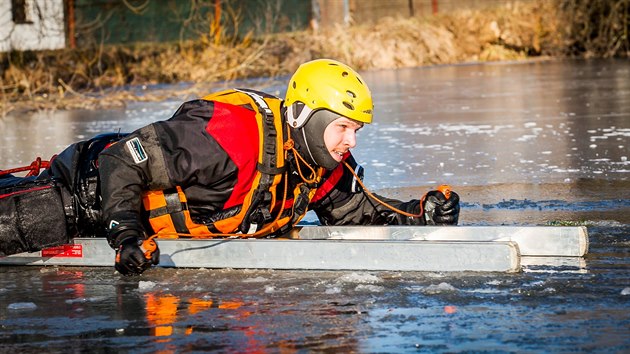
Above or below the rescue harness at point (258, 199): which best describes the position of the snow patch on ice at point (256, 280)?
below

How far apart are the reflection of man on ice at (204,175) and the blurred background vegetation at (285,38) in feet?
57.3

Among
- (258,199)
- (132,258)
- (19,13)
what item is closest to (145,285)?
(132,258)

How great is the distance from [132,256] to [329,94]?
1331mm

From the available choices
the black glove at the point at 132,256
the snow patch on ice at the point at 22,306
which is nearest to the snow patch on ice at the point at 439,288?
the black glove at the point at 132,256

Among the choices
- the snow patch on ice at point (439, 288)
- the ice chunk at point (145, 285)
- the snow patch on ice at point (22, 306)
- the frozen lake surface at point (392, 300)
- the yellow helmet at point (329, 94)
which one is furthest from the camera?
the yellow helmet at point (329, 94)

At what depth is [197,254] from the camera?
20.0ft

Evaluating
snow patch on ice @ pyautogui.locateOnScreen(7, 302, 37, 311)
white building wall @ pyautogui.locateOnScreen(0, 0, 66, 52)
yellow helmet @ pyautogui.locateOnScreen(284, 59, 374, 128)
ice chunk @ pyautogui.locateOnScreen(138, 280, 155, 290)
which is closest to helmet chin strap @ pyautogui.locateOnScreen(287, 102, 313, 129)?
yellow helmet @ pyautogui.locateOnScreen(284, 59, 374, 128)

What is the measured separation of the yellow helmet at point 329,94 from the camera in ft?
20.0

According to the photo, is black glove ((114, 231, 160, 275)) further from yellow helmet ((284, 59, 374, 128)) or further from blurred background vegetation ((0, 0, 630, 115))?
blurred background vegetation ((0, 0, 630, 115))

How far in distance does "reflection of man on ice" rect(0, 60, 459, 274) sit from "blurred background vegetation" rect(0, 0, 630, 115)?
17.5 m

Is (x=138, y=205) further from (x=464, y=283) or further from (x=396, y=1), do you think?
(x=396, y=1)

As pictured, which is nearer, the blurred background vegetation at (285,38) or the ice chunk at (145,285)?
the ice chunk at (145,285)

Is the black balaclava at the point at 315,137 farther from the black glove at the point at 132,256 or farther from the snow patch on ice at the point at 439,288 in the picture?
the snow patch on ice at the point at 439,288

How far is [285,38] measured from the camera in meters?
28.9
